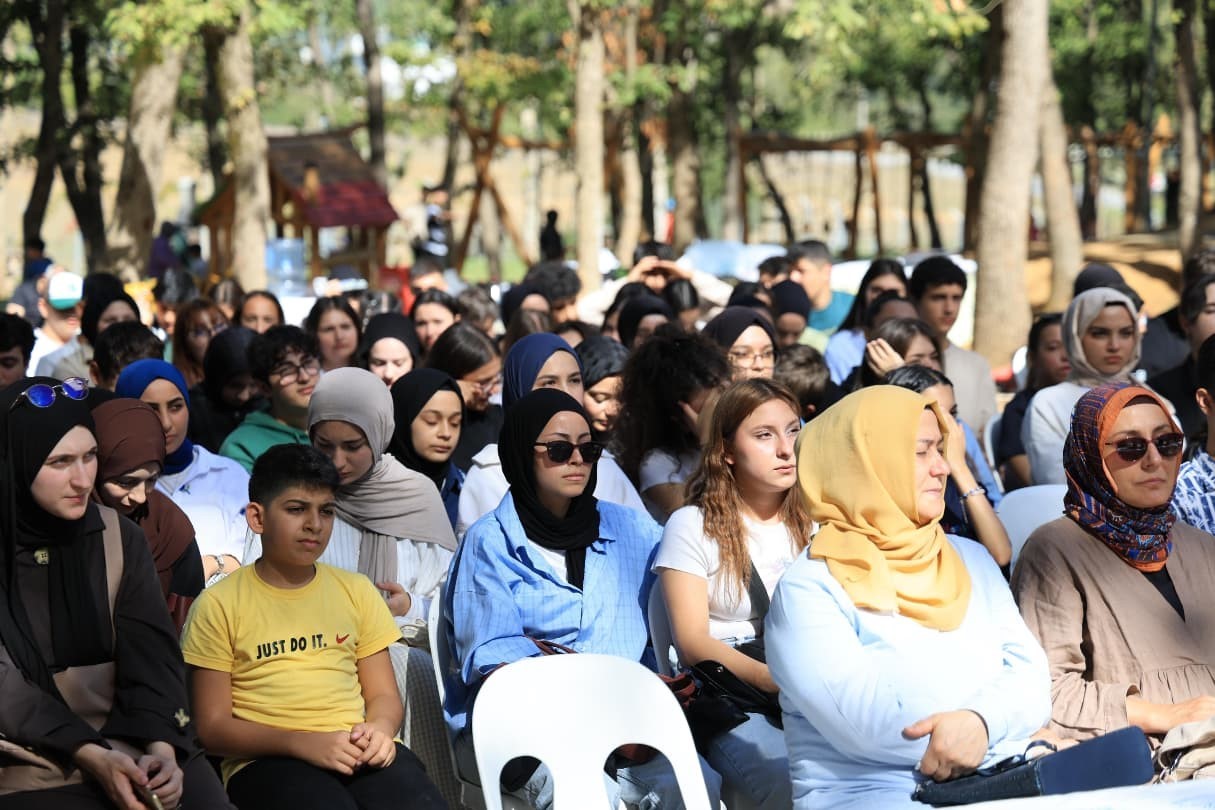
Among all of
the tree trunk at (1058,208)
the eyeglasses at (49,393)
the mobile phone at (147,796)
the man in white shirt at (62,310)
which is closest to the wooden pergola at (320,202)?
the tree trunk at (1058,208)

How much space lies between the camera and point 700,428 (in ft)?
19.5

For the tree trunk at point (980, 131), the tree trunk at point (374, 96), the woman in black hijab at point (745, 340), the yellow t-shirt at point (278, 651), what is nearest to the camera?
the yellow t-shirt at point (278, 651)

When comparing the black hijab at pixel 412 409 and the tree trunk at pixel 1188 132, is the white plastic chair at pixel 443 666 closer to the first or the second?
the black hijab at pixel 412 409

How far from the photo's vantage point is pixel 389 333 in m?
7.80

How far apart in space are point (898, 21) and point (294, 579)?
54.2 ft

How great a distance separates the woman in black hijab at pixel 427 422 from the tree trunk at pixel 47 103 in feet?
48.1

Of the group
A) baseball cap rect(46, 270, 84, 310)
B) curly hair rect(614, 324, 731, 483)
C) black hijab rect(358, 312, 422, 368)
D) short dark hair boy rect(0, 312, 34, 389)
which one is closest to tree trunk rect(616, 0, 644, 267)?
baseball cap rect(46, 270, 84, 310)

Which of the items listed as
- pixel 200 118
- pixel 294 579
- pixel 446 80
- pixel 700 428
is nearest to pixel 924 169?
pixel 446 80

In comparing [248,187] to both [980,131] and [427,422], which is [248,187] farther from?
[980,131]

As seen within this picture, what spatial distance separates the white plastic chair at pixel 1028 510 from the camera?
18.8ft

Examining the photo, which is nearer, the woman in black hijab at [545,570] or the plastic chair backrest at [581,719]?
the plastic chair backrest at [581,719]

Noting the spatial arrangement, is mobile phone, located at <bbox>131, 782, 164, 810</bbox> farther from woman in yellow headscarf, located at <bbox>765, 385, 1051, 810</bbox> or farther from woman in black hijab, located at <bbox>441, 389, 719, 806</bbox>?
woman in yellow headscarf, located at <bbox>765, 385, 1051, 810</bbox>

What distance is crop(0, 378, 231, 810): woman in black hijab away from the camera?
12.3 feet

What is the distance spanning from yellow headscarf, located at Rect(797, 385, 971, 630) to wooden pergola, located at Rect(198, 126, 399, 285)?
64.0ft
